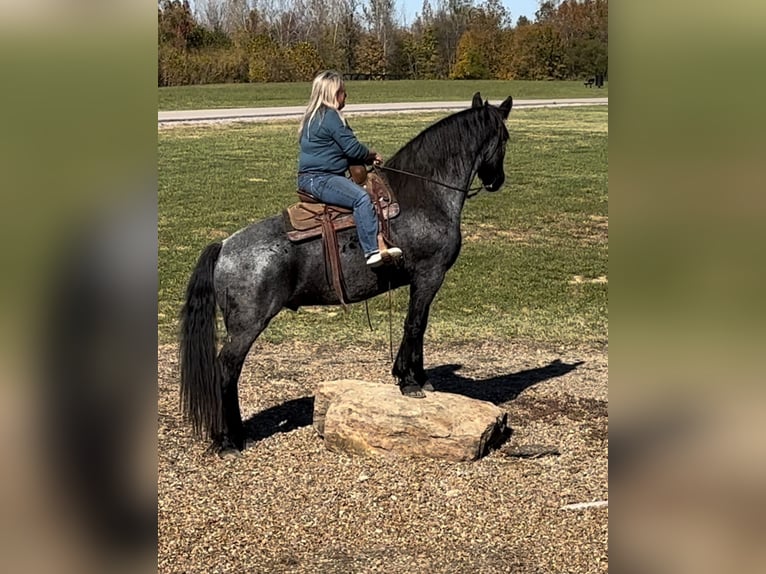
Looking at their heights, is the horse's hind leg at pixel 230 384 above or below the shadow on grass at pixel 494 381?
above

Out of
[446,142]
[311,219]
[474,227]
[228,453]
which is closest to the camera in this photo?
[311,219]

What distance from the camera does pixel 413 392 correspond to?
6.22 metres

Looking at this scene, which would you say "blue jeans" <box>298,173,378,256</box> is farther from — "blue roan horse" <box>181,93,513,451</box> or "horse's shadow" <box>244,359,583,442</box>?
"horse's shadow" <box>244,359,583,442</box>

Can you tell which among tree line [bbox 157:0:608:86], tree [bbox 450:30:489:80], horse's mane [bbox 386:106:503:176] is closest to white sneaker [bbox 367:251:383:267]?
horse's mane [bbox 386:106:503:176]

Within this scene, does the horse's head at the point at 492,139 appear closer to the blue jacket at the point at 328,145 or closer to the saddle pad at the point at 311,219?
the blue jacket at the point at 328,145

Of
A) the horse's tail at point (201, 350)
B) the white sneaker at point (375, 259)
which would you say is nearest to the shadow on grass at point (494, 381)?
the white sneaker at point (375, 259)

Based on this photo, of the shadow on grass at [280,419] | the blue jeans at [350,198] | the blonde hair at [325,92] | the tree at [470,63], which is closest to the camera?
the blonde hair at [325,92]

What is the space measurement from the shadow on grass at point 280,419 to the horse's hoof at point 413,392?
103 centimetres

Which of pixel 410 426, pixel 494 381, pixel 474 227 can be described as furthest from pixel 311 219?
pixel 474 227

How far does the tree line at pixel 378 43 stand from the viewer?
47344mm

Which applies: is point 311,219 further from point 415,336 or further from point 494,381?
point 494,381

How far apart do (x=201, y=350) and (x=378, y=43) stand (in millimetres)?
51420

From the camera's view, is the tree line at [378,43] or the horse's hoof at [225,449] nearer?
→ the horse's hoof at [225,449]
